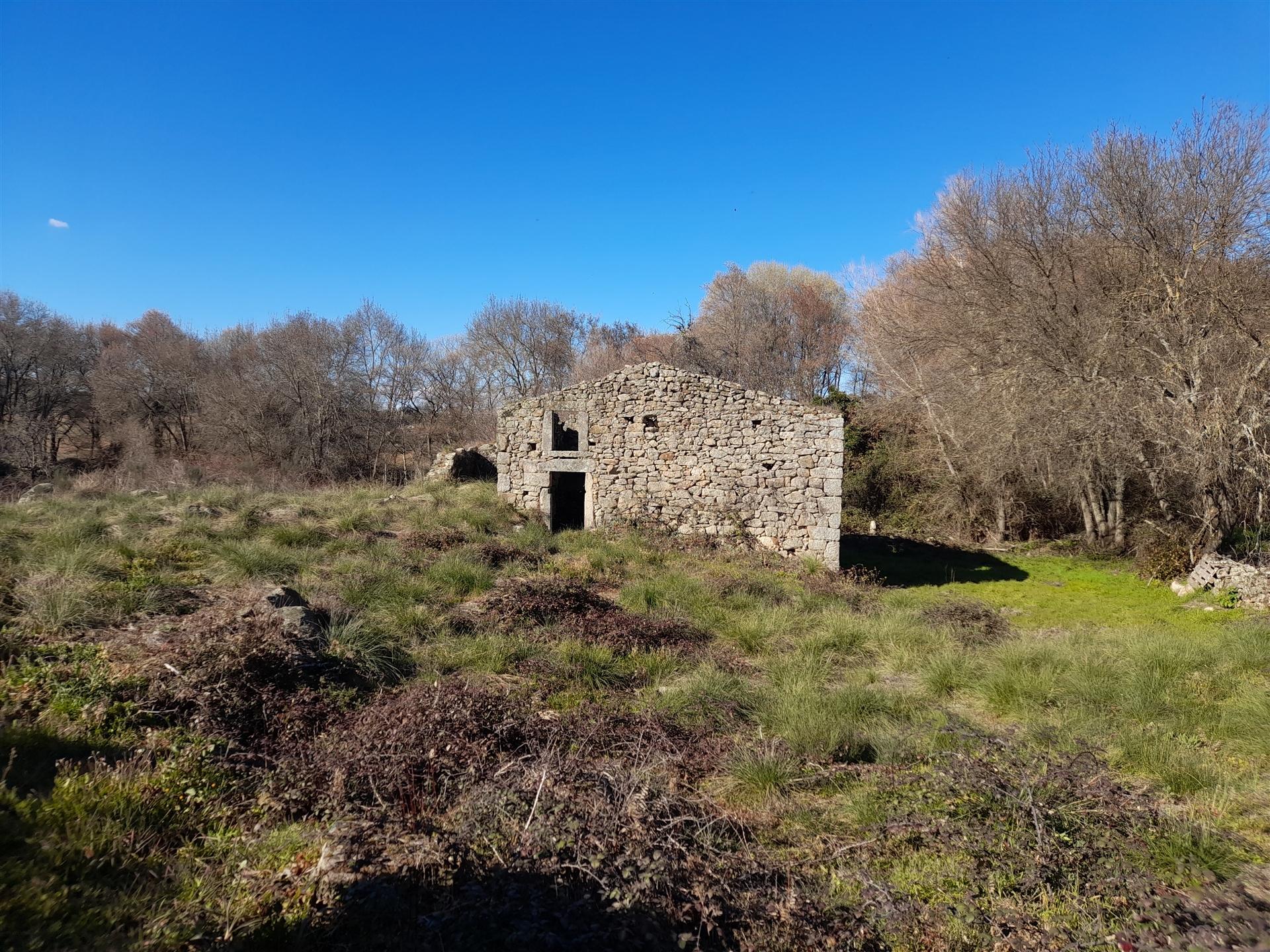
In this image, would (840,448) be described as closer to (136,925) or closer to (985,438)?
(985,438)

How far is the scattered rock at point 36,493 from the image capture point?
34.6 ft

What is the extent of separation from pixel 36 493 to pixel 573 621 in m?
11.7

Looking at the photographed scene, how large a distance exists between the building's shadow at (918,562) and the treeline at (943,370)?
1956mm

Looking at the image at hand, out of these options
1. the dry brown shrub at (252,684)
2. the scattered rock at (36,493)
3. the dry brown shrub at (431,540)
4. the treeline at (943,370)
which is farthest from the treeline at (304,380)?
the dry brown shrub at (252,684)

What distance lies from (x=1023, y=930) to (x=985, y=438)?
13.8m

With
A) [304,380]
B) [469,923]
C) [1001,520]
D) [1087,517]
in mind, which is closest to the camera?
[469,923]

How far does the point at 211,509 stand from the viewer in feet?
34.7

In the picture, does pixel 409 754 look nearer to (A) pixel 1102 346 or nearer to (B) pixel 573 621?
(B) pixel 573 621

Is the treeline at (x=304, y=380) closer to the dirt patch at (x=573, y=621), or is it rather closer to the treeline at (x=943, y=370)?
the treeline at (x=943, y=370)

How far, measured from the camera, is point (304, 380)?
84.5 feet

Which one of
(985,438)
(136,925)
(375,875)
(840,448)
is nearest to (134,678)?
(136,925)

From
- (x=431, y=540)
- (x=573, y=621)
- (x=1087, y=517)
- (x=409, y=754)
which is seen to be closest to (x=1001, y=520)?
(x=1087, y=517)

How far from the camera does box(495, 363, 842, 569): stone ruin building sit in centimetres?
1240

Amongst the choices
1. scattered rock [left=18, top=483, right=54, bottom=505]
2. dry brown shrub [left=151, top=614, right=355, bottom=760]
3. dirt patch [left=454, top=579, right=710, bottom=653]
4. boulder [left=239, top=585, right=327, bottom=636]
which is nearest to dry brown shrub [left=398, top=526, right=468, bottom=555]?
dirt patch [left=454, top=579, right=710, bottom=653]
